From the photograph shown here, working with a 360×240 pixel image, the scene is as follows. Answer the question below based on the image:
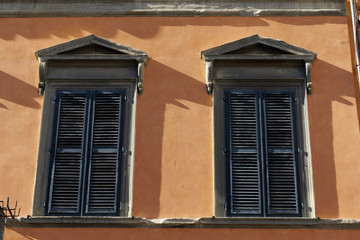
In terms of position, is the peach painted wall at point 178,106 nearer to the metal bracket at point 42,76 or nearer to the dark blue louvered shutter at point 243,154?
the metal bracket at point 42,76

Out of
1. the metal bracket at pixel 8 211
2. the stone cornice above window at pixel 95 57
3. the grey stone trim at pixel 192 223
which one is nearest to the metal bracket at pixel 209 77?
the stone cornice above window at pixel 95 57

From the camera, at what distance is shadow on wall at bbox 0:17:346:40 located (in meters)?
10.7

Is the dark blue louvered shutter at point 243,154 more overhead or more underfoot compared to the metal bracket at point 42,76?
more underfoot

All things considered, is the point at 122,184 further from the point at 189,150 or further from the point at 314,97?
the point at 314,97

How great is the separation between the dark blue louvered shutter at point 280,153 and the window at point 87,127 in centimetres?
192

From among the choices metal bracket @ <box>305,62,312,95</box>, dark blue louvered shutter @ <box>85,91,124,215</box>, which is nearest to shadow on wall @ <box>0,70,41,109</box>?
dark blue louvered shutter @ <box>85,91,124,215</box>

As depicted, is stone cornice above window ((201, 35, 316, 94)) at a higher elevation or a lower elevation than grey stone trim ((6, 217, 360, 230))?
higher

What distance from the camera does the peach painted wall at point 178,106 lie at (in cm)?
957

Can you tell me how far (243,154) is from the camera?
9.87 m

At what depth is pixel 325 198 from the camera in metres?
9.47

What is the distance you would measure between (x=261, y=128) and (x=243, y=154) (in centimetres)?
49

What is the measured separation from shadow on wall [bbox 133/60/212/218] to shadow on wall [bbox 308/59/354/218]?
157 cm
